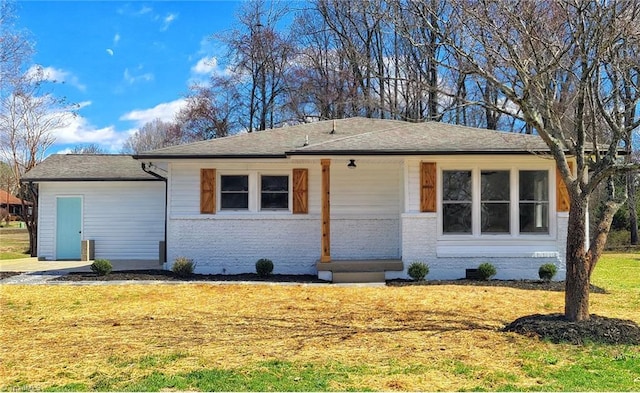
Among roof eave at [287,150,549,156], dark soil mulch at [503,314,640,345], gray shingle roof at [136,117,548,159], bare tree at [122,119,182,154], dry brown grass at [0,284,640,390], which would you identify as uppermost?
bare tree at [122,119,182,154]

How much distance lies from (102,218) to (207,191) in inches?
201

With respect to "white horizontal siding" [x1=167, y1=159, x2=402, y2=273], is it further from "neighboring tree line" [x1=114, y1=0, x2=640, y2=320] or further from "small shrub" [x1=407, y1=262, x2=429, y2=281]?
"neighboring tree line" [x1=114, y1=0, x2=640, y2=320]

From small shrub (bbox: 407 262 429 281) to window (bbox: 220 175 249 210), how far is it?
14.5 ft

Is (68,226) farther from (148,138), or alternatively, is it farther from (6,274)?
(148,138)

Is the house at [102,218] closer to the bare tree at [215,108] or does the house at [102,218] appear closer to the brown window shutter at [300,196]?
the brown window shutter at [300,196]

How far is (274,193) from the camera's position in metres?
12.6

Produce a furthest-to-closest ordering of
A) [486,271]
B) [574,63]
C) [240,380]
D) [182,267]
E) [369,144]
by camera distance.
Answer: [182,267] < [369,144] < [486,271] < [574,63] < [240,380]

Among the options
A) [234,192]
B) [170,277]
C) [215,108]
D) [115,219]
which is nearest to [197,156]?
[234,192]

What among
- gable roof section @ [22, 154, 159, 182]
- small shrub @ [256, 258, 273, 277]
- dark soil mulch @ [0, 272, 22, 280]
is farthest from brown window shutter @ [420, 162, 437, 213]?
dark soil mulch @ [0, 272, 22, 280]

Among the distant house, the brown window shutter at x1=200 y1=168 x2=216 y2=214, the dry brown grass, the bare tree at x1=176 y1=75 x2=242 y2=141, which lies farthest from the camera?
the distant house

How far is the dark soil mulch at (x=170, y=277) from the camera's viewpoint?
11.3m

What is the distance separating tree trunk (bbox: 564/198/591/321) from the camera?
6.29m

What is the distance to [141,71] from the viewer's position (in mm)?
20938

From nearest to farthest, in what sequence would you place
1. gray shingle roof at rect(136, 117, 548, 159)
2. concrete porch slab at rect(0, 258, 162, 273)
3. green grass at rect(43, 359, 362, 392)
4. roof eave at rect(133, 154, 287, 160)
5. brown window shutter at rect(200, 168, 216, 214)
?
1. green grass at rect(43, 359, 362, 392)
2. gray shingle roof at rect(136, 117, 548, 159)
3. roof eave at rect(133, 154, 287, 160)
4. brown window shutter at rect(200, 168, 216, 214)
5. concrete porch slab at rect(0, 258, 162, 273)
